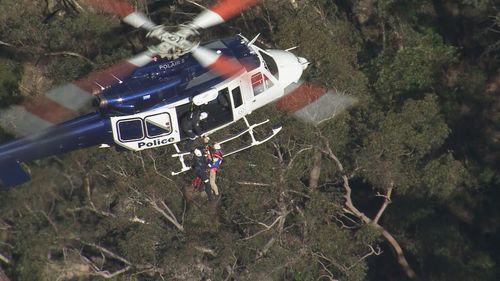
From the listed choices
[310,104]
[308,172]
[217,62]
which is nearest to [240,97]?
[217,62]

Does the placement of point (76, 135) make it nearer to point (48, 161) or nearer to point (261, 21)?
point (48, 161)

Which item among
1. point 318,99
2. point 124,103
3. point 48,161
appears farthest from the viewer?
point 48,161

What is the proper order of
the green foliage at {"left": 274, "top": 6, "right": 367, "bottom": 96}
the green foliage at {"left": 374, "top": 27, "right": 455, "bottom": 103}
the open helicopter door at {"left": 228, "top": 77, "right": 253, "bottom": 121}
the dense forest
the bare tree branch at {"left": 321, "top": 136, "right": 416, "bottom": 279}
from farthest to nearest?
1. the green foliage at {"left": 374, "top": 27, "right": 455, "bottom": 103}
2. the bare tree branch at {"left": 321, "top": 136, "right": 416, "bottom": 279}
3. the dense forest
4. the green foliage at {"left": 274, "top": 6, "right": 367, "bottom": 96}
5. the open helicopter door at {"left": 228, "top": 77, "right": 253, "bottom": 121}

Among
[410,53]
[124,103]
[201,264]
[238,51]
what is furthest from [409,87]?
[124,103]

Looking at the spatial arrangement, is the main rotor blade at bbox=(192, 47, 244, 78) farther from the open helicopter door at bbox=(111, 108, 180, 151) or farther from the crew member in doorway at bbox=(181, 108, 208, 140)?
the open helicopter door at bbox=(111, 108, 180, 151)

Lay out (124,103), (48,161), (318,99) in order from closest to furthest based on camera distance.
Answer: (124,103)
(318,99)
(48,161)

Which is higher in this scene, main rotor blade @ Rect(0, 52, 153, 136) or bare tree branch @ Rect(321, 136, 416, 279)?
main rotor blade @ Rect(0, 52, 153, 136)

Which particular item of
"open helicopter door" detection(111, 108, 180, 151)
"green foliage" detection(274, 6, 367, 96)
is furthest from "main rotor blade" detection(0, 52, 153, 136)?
"green foliage" detection(274, 6, 367, 96)
